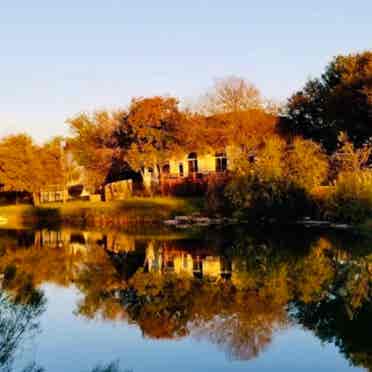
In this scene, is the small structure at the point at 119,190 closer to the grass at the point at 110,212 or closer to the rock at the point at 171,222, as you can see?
the grass at the point at 110,212

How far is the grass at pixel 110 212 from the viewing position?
32.8 metres

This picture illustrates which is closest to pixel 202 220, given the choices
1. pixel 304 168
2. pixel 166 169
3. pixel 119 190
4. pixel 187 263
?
pixel 304 168

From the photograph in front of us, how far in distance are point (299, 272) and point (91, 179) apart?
32554 mm

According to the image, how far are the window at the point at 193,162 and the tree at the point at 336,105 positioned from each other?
6661 mm

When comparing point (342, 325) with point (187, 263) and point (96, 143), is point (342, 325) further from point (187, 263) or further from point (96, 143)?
point (96, 143)

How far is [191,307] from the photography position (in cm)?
1248

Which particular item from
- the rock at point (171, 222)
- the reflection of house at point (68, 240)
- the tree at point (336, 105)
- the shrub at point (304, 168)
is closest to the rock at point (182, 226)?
the rock at point (171, 222)

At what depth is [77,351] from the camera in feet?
32.2

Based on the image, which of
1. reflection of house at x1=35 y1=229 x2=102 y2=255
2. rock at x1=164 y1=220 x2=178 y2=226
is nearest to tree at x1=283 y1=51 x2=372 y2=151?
rock at x1=164 y1=220 x2=178 y2=226

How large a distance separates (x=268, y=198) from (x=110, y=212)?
9292 millimetres

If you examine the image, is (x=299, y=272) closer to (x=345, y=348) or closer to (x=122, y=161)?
(x=345, y=348)

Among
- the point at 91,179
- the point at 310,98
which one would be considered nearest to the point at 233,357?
the point at 310,98

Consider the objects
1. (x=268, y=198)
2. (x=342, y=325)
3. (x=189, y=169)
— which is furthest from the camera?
(x=189, y=169)

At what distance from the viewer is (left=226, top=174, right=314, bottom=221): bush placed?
28.0 meters
